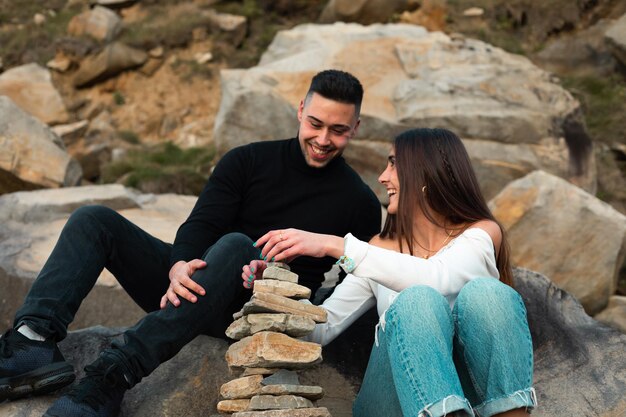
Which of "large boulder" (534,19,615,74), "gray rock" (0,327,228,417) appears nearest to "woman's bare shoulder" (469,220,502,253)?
"gray rock" (0,327,228,417)

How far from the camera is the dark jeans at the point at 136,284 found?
3314mm

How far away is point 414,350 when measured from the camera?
2.89m

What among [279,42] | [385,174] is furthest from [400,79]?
[385,174]

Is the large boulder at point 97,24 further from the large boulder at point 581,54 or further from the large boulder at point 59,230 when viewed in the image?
the large boulder at point 581,54

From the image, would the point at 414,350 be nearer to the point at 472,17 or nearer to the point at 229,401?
the point at 229,401

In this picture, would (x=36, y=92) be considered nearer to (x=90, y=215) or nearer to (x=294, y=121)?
(x=294, y=121)

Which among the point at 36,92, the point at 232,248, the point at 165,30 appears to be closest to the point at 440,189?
the point at 232,248

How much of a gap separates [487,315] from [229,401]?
1.10 meters

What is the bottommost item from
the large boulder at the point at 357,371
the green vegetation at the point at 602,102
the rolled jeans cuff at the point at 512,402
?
the green vegetation at the point at 602,102

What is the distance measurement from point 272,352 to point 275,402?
0.65ft

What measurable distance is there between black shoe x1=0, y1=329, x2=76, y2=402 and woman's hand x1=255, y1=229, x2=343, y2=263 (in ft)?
3.38

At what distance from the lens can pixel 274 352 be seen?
3184mm

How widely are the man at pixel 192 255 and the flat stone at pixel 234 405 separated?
329mm

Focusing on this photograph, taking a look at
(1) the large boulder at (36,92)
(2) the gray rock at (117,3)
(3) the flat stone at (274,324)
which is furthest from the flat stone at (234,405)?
(2) the gray rock at (117,3)
